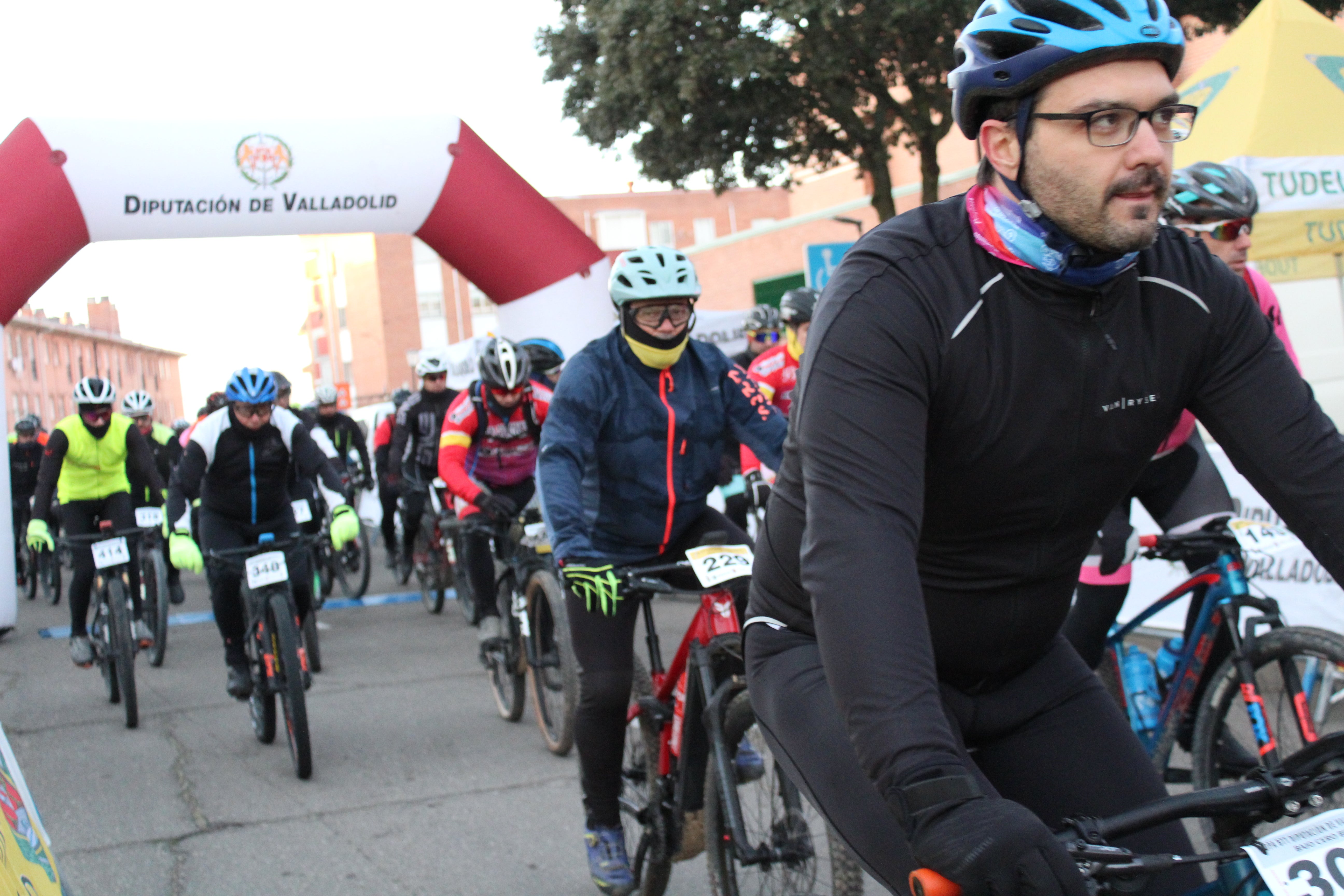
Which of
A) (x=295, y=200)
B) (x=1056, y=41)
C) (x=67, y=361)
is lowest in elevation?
(x=1056, y=41)

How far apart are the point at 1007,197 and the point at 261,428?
6.29 metres

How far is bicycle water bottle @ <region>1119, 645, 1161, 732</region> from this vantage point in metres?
4.45

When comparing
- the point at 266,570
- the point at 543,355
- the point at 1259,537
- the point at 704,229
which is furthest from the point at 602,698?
the point at 704,229

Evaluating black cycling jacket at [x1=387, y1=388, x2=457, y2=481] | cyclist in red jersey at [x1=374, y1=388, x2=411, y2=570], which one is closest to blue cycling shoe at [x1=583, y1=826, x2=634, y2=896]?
black cycling jacket at [x1=387, y1=388, x2=457, y2=481]

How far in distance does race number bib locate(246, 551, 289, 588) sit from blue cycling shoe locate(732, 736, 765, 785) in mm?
3947

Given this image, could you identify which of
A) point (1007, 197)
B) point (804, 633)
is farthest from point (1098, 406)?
point (804, 633)

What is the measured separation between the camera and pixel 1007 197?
1.86 m

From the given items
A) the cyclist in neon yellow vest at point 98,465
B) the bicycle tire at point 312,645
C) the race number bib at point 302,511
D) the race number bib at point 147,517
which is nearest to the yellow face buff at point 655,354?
the bicycle tire at point 312,645

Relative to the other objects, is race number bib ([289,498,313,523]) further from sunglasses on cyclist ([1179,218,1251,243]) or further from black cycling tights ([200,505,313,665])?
sunglasses on cyclist ([1179,218,1251,243])

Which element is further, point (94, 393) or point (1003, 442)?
point (94, 393)

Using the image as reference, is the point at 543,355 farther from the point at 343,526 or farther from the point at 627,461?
the point at 627,461

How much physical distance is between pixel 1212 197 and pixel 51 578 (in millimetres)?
15050

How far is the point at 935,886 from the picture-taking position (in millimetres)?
1421

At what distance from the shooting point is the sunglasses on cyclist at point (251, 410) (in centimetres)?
723
